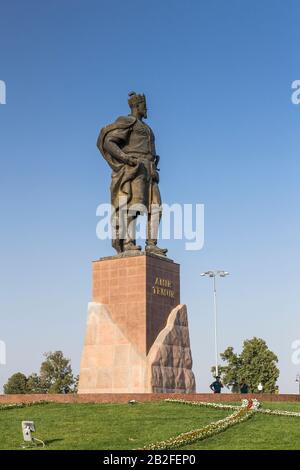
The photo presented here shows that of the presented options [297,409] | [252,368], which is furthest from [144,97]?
[252,368]

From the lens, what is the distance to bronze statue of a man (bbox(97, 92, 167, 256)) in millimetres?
21234

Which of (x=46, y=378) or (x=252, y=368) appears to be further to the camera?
(x=252, y=368)

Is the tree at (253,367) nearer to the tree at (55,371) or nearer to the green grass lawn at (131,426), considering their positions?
the tree at (55,371)

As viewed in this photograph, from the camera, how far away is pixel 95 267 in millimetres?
21203

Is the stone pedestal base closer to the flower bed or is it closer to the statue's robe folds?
the statue's robe folds

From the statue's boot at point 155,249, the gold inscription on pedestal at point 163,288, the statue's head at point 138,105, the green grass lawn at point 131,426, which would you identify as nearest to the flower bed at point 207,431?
the green grass lawn at point 131,426

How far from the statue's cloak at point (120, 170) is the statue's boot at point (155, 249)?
4.50 ft

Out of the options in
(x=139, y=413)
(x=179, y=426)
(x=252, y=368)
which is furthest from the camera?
(x=252, y=368)

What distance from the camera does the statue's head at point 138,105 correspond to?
72.0 feet

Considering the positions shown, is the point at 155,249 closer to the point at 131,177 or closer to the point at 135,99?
the point at 131,177

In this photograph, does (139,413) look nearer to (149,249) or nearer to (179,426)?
(179,426)

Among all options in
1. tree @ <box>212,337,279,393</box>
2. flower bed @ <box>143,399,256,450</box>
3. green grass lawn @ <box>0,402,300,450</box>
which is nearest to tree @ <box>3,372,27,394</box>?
tree @ <box>212,337,279,393</box>

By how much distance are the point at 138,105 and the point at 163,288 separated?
5.60 m

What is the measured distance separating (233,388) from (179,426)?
36.9 meters
